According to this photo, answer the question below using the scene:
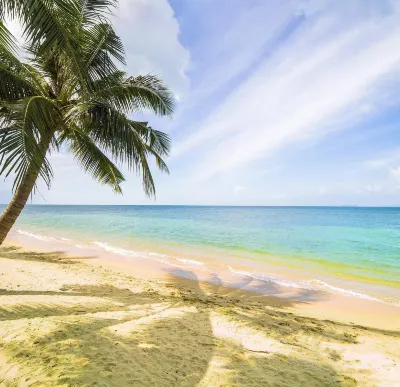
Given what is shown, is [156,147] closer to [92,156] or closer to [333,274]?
[92,156]

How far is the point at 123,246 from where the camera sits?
51.5ft

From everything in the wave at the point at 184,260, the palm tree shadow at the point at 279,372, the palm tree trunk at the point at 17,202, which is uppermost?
the palm tree trunk at the point at 17,202

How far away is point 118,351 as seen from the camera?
3.21 m

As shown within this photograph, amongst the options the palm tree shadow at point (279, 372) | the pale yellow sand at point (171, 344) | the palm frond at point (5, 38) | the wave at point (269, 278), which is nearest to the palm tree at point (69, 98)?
the palm frond at point (5, 38)

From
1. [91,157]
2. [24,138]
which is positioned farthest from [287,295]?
[24,138]

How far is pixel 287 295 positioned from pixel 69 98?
778 centimetres

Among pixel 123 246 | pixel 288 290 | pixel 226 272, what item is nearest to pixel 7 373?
pixel 288 290

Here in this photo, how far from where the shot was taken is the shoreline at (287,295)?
19.7ft

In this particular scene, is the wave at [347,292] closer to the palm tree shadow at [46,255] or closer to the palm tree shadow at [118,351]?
the palm tree shadow at [118,351]

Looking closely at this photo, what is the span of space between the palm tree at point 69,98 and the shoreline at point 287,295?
13.1 feet

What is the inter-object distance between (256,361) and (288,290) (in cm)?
531

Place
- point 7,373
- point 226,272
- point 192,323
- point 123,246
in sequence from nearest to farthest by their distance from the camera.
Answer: point 7,373, point 192,323, point 226,272, point 123,246

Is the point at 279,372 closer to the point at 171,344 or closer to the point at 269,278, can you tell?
the point at 171,344

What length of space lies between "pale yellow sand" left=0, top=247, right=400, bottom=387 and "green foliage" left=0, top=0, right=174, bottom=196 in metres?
2.27
